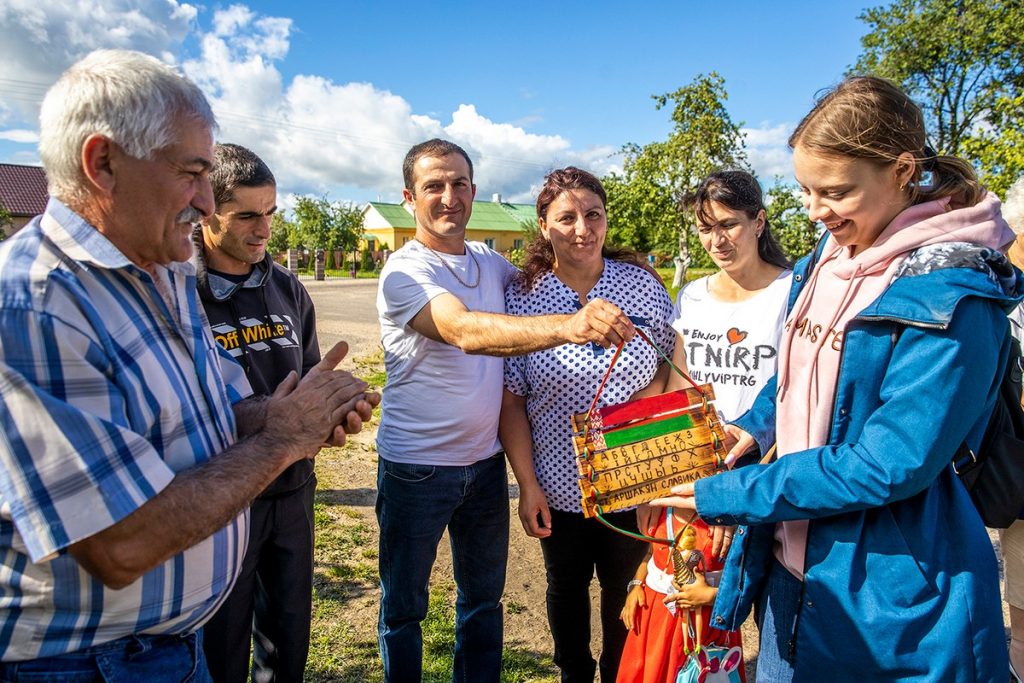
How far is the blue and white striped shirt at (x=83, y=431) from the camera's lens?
1.22 m

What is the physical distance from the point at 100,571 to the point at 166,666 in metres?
0.42

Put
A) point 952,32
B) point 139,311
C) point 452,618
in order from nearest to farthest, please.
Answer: point 139,311 → point 452,618 → point 952,32

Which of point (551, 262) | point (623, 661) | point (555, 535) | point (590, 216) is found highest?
point (590, 216)

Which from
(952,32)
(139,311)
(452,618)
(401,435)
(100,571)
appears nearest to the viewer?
(100,571)

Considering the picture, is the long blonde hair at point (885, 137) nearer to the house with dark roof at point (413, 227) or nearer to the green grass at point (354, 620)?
the green grass at point (354, 620)

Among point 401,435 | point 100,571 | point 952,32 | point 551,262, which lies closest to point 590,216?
point 551,262

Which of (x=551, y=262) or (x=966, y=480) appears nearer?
(x=966, y=480)

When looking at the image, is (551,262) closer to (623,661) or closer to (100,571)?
(623,661)

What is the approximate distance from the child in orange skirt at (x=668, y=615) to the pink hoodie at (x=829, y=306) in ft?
1.57

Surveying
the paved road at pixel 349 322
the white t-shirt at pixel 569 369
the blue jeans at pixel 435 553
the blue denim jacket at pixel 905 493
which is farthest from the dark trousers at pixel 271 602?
the paved road at pixel 349 322

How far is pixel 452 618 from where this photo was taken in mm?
3779

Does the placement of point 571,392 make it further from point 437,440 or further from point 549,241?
point 549,241

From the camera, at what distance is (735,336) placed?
3117 millimetres

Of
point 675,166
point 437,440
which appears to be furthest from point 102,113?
point 675,166
